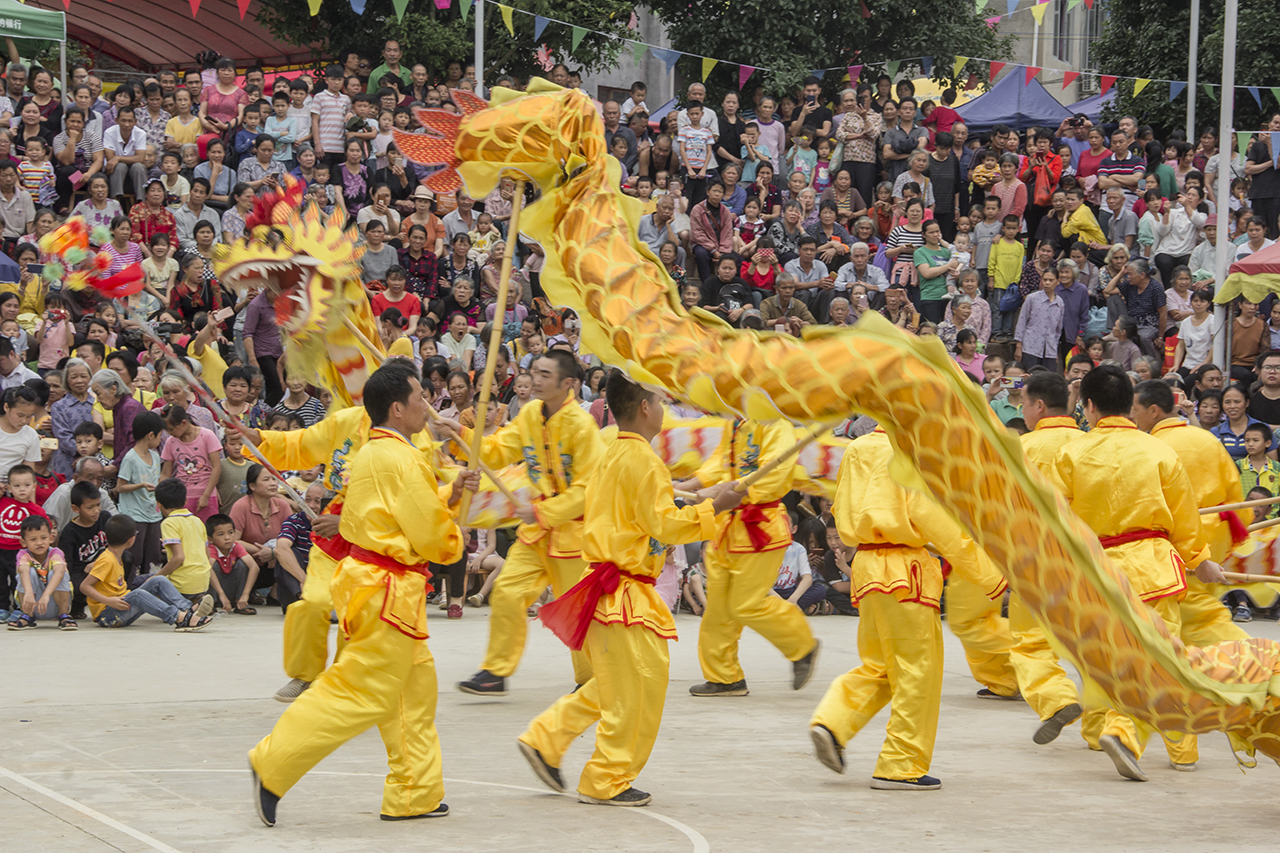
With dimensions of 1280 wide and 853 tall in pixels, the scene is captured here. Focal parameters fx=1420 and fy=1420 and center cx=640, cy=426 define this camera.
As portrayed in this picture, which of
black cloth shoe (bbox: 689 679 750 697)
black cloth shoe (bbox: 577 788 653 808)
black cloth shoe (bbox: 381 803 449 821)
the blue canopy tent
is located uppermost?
the blue canopy tent

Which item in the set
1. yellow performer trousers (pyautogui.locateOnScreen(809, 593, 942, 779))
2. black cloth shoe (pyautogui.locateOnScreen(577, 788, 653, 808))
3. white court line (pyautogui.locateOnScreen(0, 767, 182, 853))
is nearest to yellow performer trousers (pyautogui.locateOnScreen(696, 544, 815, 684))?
yellow performer trousers (pyautogui.locateOnScreen(809, 593, 942, 779))

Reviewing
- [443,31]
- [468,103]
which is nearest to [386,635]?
[468,103]

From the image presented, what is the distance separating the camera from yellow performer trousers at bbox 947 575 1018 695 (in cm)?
654

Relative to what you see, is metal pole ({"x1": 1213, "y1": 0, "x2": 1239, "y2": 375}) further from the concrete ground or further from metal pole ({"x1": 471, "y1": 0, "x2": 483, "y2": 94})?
metal pole ({"x1": 471, "y1": 0, "x2": 483, "y2": 94})

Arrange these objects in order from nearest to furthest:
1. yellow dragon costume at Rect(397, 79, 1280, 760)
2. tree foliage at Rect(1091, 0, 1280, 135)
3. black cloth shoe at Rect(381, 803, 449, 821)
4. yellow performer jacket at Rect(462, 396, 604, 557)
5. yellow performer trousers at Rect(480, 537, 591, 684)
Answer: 1. yellow dragon costume at Rect(397, 79, 1280, 760)
2. black cloth shoe at Rect(381, 803, 449, 821)
3. yellow performer jacket at Rect(462, 396, 604, 557)
4. yellow performer trousers at Rect(480, 537, 591, 684)
5. tree foliage at Rect(1091, 0, 1280, 135)

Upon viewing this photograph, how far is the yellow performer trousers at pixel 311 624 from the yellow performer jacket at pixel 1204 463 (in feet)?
11.4

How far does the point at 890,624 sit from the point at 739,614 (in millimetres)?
1720

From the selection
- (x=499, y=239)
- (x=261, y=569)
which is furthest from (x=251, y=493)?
(x=499, y=239)

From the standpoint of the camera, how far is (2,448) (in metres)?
8.81

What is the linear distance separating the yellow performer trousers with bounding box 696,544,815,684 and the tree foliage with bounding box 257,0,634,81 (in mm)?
10462

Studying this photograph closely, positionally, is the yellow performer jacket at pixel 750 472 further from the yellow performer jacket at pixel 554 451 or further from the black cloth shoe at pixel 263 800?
the black cloth shoe at pixel 263 800

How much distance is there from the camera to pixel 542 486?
6359 mm

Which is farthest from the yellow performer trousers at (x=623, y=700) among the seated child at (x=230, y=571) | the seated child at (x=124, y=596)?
the seated child at (x=230, y=571)

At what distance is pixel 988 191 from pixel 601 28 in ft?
21.3
